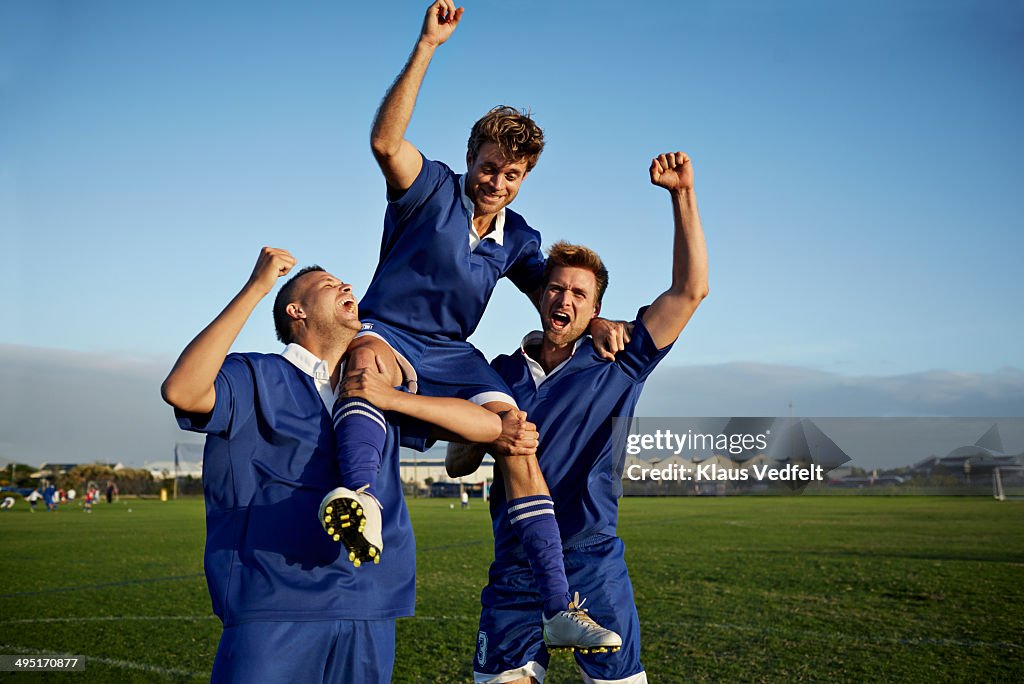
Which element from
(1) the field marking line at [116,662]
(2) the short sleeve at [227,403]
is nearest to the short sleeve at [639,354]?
(2) the short sleeve at [227,403]

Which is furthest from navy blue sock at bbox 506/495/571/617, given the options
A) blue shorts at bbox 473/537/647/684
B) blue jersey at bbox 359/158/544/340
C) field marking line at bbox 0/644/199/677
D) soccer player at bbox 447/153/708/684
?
field marking line at bbox 0/644/199/677

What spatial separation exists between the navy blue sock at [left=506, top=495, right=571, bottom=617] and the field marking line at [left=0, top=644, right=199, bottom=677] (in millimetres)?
4214

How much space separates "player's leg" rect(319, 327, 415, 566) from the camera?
8.98 ft

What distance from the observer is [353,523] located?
2.73 metres

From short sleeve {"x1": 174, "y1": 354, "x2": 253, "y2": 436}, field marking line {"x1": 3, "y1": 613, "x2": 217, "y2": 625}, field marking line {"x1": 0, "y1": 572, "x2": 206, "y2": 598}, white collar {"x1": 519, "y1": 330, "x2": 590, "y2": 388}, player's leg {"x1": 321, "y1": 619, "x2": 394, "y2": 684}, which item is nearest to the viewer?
short sleeve {"x1": 174, "y1": 354, "x2": 253, "y2": 436}

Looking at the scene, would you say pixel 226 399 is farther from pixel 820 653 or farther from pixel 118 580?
pixel 118 580

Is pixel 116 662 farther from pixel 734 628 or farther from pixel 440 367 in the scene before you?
pixel 734 628

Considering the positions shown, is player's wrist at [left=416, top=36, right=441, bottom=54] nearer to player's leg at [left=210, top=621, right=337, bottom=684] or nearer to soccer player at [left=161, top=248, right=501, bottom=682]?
soccer player at [left=161, top=248, right=501, bottom=682]

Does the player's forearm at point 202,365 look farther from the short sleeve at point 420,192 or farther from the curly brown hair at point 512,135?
the curly brown hair at point 512,135

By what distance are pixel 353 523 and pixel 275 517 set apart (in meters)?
0.34

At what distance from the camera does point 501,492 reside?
13.2 feet

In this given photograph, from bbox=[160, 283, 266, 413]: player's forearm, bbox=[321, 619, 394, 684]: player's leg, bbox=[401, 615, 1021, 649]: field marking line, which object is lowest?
bbox=[401, 615, 1021, 649]: field marking line

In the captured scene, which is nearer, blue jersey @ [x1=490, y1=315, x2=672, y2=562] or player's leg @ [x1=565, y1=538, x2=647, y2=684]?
player's leg @ [x1=565, y1=538, x2=647, y2=684]

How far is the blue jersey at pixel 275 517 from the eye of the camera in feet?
9.34
